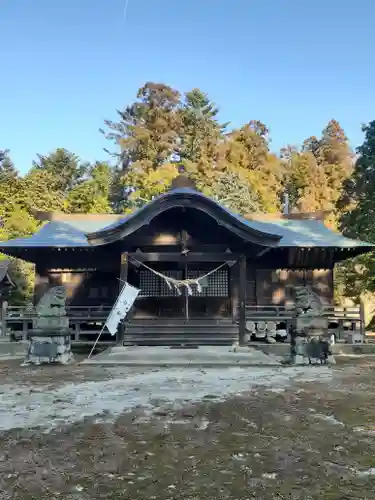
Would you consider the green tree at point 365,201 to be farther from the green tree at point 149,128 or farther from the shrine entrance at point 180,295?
the green tree at point 149,128

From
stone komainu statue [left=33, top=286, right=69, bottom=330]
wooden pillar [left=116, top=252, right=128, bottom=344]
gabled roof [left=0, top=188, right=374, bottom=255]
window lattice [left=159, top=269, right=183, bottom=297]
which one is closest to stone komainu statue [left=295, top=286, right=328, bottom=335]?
gabled roof [left=0, top=188, right=374, bottom=255]

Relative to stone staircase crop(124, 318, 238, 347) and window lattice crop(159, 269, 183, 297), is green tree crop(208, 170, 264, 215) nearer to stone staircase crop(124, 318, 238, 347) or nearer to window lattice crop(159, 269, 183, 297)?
window lattice crop(159, 269, 183, 297)

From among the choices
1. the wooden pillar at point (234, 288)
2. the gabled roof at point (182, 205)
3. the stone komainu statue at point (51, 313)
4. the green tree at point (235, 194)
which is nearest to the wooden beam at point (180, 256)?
the gabled roof at point (182, 205)

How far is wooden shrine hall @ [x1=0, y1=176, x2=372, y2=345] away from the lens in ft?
48.1

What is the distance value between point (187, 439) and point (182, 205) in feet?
33.7

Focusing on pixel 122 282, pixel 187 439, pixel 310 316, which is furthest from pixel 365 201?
pixel 187 439

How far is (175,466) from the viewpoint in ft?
13.8

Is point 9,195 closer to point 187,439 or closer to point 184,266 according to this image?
point 184,266

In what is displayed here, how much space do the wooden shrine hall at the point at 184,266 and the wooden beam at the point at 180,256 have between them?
3cm

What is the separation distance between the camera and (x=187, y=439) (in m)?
5.08

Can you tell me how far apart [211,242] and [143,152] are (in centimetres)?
3183

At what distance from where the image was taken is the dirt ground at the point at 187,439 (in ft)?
12.3

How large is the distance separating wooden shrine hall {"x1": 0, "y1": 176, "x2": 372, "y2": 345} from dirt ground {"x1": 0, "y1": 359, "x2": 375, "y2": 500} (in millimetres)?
6204

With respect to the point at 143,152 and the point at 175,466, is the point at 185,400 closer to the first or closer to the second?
the point at 175,466
